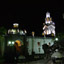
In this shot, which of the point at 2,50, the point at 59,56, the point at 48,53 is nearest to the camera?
the point at 59,56

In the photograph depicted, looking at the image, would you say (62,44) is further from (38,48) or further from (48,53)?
(38,48)

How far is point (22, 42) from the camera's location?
5278cm

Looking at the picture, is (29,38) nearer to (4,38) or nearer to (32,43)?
(32,43)

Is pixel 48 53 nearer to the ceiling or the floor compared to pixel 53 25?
nearer to the floor

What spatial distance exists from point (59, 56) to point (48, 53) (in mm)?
5883

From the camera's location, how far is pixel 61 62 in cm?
1493

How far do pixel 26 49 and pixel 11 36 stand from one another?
22.6 ft

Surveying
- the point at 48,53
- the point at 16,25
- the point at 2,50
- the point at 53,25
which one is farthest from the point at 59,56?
the point at 53,25

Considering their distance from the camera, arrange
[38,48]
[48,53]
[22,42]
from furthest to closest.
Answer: [38,48]
[22,42]
[48,53]

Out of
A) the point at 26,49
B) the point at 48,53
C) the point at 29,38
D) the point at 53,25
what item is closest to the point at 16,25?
the point at 29,38

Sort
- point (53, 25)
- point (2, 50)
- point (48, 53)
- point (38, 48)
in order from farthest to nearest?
1. point (53, 25)
2. point (38, 48)
3. point (2, 50)
4. point (48, 53)

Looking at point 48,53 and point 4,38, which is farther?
point 4,38

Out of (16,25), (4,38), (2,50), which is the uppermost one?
(16,25)

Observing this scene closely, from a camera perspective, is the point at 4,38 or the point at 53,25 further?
the point at 53,25
